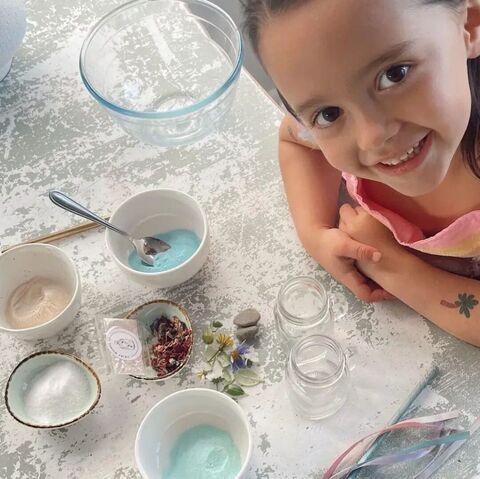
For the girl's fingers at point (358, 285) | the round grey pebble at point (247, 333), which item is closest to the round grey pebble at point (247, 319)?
the round grey pebble at point (247, 333)

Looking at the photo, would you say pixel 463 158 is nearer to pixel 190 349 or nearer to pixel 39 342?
pixel 190 349

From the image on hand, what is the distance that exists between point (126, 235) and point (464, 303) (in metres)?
0.39

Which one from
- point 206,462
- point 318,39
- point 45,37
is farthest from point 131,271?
point 45,37

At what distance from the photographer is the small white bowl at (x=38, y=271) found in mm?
774

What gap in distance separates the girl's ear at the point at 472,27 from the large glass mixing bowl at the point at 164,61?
365mm

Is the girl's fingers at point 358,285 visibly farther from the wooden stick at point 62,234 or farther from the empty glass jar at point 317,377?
the wooden stick at point 62,234

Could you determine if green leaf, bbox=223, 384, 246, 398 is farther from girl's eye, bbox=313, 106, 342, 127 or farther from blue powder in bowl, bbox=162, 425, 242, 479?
girl's eye, bbox=313, 106, 342, 127

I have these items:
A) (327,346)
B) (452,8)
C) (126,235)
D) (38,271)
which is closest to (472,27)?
(452,8)

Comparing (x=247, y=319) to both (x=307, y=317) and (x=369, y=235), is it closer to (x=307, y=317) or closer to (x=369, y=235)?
(x=307, y=317)

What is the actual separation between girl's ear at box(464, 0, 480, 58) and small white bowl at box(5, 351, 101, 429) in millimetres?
488

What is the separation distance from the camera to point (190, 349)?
738 mm

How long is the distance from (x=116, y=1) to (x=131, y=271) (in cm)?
58

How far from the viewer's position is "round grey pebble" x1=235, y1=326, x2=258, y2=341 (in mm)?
748

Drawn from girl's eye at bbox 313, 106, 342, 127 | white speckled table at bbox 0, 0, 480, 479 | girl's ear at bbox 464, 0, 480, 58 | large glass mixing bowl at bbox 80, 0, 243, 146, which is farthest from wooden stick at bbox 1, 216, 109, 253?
girl's ear at bbox 464, 0, 480, 58
